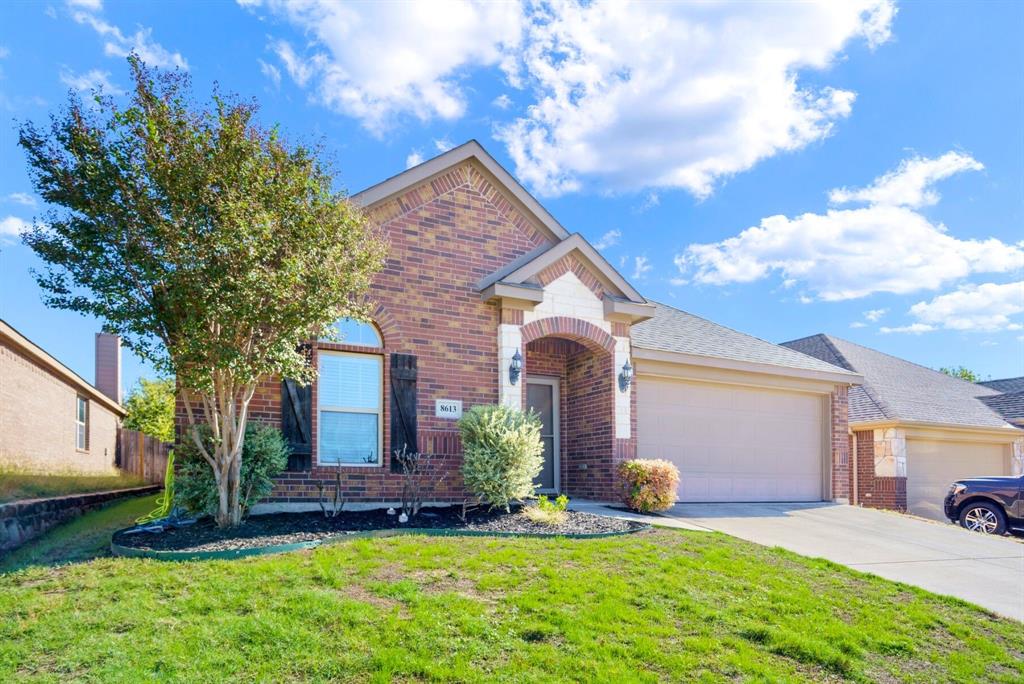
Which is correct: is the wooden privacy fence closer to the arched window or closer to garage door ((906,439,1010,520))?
the arched window

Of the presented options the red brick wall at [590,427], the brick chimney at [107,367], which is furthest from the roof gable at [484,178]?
the brick chimney at [107,367]

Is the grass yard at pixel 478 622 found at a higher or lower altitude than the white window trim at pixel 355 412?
lower

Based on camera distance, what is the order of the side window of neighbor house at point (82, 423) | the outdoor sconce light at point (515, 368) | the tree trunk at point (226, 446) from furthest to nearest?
the side window of neighbor house at point (82, 423) → the outdoor sconce light at point (515, 368) → the tree trunk at point (226, 446)

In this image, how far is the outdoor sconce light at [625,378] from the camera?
11.8 metres

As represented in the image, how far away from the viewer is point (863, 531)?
10984mm

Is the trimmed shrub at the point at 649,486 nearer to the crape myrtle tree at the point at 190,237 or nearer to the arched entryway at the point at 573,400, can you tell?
the arched entryway at the point at 573,400

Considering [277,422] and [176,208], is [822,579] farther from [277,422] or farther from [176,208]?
[176,208]

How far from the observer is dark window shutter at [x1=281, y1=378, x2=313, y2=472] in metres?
9.52

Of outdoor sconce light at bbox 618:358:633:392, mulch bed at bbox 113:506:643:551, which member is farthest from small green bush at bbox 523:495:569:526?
outdoor sconce light at bbox 618:358:633:392

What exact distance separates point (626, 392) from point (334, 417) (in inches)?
190

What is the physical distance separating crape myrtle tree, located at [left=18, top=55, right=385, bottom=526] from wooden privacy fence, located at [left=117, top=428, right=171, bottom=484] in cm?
1498

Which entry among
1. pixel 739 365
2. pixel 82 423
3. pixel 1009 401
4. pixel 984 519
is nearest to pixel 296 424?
pixel 739 365

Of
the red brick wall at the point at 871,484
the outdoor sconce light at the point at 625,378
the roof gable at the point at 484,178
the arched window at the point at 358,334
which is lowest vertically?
the red brick wall at the point at 871,484

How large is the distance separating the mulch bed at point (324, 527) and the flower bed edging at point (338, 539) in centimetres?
9
